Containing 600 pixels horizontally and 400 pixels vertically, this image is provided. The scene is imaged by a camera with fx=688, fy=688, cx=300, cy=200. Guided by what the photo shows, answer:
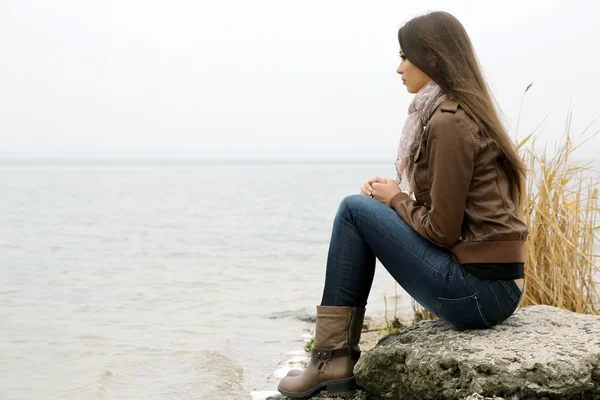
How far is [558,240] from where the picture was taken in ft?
12.1

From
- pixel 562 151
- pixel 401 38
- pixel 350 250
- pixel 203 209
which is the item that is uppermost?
pixel 401 38

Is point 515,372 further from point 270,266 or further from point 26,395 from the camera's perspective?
point 270,266

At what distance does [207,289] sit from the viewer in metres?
6.67

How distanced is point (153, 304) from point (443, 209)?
4.13 meters

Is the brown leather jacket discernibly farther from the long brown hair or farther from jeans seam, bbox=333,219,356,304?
jeans seam, bbox=333,219,356,304

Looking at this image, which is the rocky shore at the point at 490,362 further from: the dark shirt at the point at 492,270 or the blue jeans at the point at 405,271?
the dark shirt at the point at 492,270

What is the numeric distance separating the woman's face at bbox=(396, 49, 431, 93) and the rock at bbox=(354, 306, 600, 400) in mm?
931

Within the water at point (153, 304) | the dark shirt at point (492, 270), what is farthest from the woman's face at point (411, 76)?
the water at point (153, 304)

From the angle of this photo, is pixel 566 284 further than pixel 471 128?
Result: Yes

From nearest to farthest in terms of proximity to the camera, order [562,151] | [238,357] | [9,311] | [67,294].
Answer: [562,151] → [238,357] → [9,311] → [67,294]

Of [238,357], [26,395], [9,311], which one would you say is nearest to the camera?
[26,395]

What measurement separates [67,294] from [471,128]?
16.4 feet

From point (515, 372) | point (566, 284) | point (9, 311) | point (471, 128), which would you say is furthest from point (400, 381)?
point (9, 311)

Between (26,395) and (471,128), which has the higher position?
(471,128)
